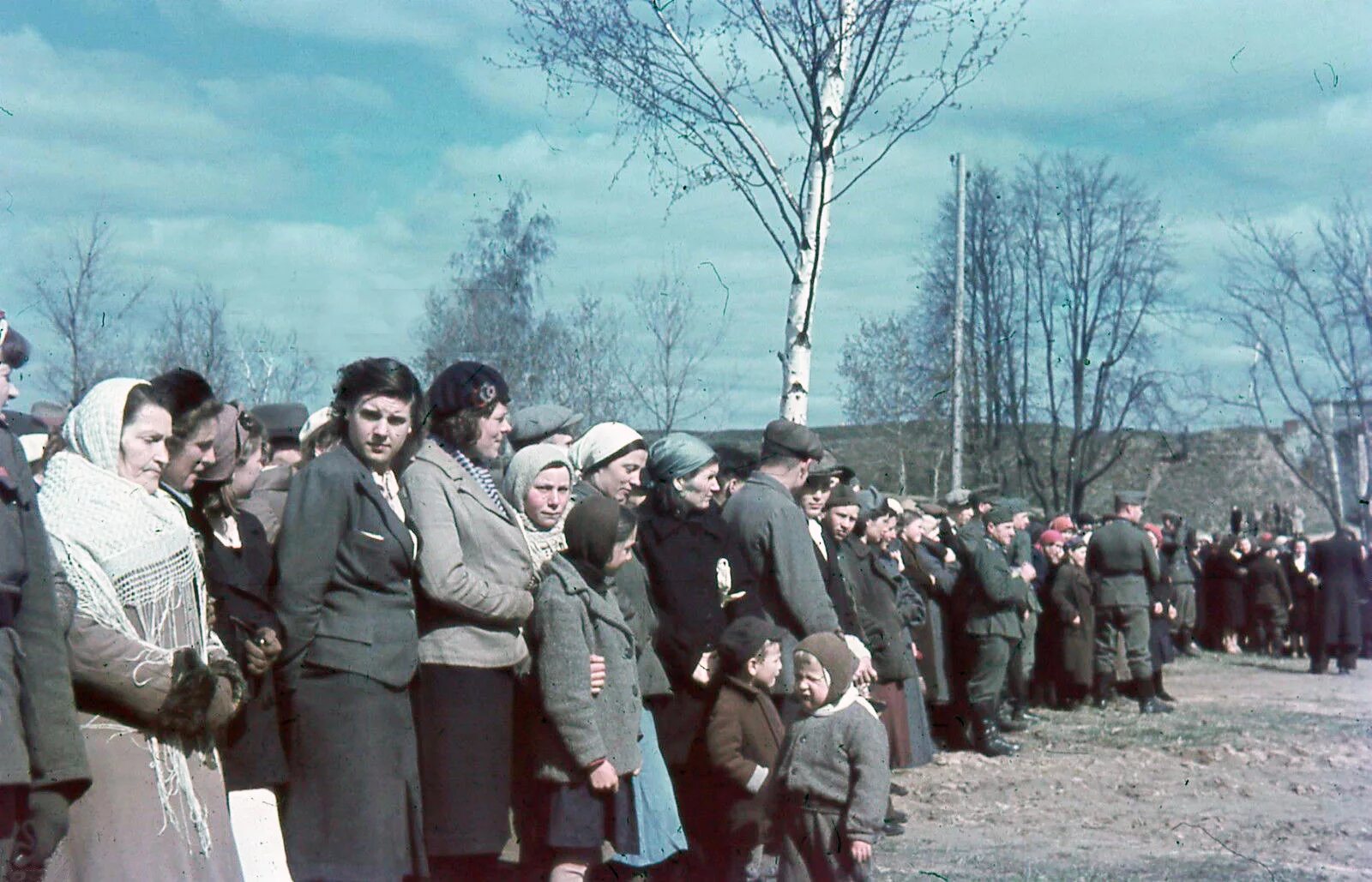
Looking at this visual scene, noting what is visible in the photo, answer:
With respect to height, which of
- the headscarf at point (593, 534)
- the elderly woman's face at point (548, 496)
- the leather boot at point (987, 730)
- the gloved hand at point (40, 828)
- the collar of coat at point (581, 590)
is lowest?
the leather boot at point (987, 730)

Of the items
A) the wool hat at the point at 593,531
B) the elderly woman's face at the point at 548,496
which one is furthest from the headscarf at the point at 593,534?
the elderly woman's face at the point at 548,496

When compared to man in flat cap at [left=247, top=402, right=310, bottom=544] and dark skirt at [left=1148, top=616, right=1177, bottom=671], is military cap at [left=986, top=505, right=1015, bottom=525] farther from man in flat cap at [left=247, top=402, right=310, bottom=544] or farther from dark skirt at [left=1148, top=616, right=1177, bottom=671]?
man in flat cap at [left=247, top=402, right=310, bottom=544]

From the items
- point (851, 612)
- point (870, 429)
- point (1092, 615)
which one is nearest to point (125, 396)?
point (851, 612)

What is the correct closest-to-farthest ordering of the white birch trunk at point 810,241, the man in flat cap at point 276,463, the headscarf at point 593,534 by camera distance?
1. the man in flat cap at point 276,463
2. the headscarf at point 593,534
3. the white birch trunk at point 810,241

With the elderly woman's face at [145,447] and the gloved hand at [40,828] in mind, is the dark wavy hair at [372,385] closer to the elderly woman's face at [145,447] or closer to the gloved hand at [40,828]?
the elderly woman's face at [145,447]

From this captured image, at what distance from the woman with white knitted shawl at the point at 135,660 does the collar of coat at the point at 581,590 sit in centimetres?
150

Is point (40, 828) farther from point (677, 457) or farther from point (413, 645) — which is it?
point (677, 457)

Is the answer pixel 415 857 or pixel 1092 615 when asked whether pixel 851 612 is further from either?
pixel 1092 615

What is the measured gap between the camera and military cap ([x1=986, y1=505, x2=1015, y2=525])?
41.1ft

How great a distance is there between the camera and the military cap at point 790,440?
7.50m

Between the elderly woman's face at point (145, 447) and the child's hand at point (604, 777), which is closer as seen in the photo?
the elderly woman's face at point (145, 447)

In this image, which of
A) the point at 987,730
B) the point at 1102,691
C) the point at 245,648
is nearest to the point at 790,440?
the point at 245,648

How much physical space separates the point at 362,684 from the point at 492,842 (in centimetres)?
80

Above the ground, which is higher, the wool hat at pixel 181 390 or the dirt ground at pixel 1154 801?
the wool hat at pixel 181 390
